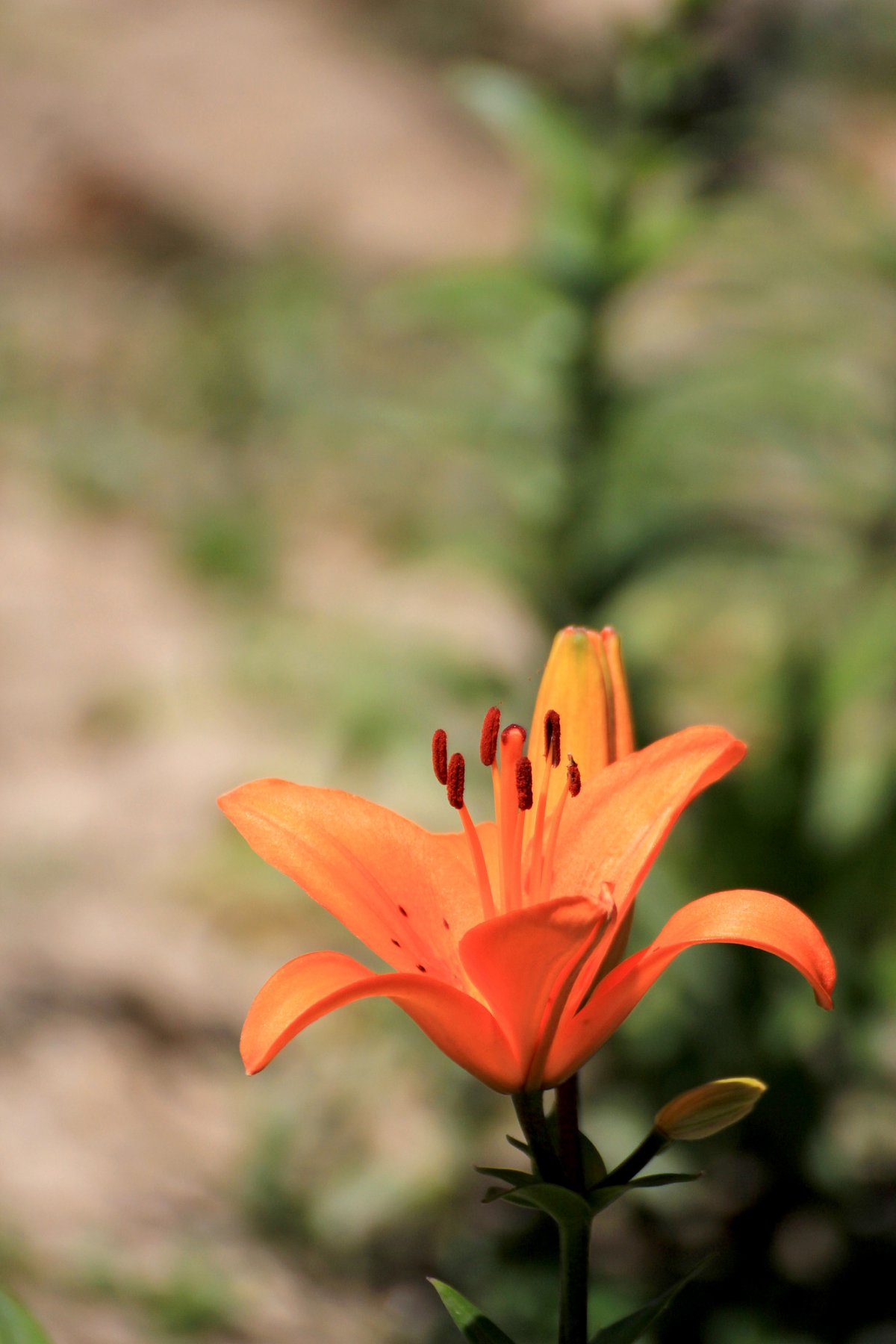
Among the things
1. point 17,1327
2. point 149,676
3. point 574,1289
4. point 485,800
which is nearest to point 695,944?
point 574,1289

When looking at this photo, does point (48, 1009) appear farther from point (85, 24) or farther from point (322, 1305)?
point (85, 24)

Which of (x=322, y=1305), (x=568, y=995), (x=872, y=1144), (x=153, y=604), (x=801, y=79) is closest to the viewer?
(x=568, y=995)

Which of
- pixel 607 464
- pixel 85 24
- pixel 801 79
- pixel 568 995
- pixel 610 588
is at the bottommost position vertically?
pixel 568 995

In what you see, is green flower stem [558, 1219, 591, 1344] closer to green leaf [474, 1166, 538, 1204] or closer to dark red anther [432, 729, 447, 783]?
green leaf [474, 1166, 538, 1204]

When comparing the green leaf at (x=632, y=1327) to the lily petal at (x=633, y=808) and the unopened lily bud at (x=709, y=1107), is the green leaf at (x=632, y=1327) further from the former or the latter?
the lily petal at (x=633, y=808)

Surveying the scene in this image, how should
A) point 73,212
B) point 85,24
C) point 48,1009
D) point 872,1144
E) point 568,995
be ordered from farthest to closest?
point 85,24
point 73,212
point 48,1009
point 872,1144
point 568,995

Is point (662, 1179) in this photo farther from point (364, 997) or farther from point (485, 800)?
point (485, 800)

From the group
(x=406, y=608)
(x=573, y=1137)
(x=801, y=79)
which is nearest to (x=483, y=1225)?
(x=573, y=1137)
